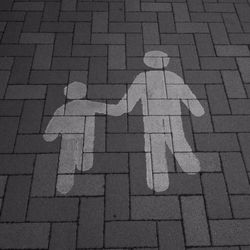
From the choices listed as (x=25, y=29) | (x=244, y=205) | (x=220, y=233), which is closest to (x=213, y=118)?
(x=244, y=205)

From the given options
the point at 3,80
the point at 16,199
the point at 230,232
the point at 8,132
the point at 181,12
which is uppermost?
the point at 181,12

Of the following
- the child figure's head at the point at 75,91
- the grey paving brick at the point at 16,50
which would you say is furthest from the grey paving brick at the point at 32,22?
the child figure's head at the point at 75,91

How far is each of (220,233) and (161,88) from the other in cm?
165

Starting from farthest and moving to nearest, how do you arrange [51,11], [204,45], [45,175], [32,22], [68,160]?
[51,11]
[32,22]
[204,45]
[68,160]
[45,175]

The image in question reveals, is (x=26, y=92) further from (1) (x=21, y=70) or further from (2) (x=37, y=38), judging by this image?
(2) (x=37, y=38)

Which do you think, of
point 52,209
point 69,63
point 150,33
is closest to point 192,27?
point 150,33

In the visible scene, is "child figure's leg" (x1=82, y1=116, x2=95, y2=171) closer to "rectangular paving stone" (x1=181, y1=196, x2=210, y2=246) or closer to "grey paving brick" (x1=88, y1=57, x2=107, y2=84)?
"grey paving brick" (x1=88, y1=57, x2=107, y2=84)

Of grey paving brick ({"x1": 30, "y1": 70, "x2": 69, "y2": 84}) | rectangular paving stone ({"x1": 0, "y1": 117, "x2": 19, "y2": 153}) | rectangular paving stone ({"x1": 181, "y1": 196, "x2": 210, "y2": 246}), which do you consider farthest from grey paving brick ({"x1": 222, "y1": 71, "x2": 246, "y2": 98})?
rectangular paving stone ({"x1": 0, "y1": 117, "x2": 19, "y2": 153})

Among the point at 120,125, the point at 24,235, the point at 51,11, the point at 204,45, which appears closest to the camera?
the point at 24,235

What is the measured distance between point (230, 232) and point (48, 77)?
246 cm

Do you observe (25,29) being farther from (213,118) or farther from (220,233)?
(220,233)

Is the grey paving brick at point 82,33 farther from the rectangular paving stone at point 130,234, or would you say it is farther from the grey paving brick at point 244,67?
the rectangular paving stone at point 130,234

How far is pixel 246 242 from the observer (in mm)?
2553

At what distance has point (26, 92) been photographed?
348 centimetres
